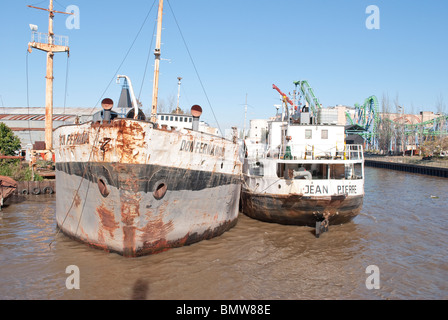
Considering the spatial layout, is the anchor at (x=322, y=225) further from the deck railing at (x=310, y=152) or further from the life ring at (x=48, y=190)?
the life ring at (x=48, y=190)

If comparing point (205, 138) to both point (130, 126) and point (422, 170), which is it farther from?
point (422, 170)

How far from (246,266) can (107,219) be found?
15.2ft

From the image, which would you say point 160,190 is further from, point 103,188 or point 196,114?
point 196,114

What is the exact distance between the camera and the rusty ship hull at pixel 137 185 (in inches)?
385

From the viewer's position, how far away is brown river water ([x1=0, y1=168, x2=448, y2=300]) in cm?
877

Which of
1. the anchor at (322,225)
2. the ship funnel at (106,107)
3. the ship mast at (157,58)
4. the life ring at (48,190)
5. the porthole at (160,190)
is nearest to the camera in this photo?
the porthole at (160,190)

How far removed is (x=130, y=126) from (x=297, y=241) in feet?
26.7

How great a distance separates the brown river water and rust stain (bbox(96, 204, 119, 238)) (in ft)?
2.98

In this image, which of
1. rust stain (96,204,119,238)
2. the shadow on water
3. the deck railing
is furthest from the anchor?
rust stain (96,204,119,238)

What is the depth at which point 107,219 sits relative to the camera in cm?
1027

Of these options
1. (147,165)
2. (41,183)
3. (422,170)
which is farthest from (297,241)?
(422,170)

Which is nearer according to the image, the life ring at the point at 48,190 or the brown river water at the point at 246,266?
the brown river water at the point at 246,266
